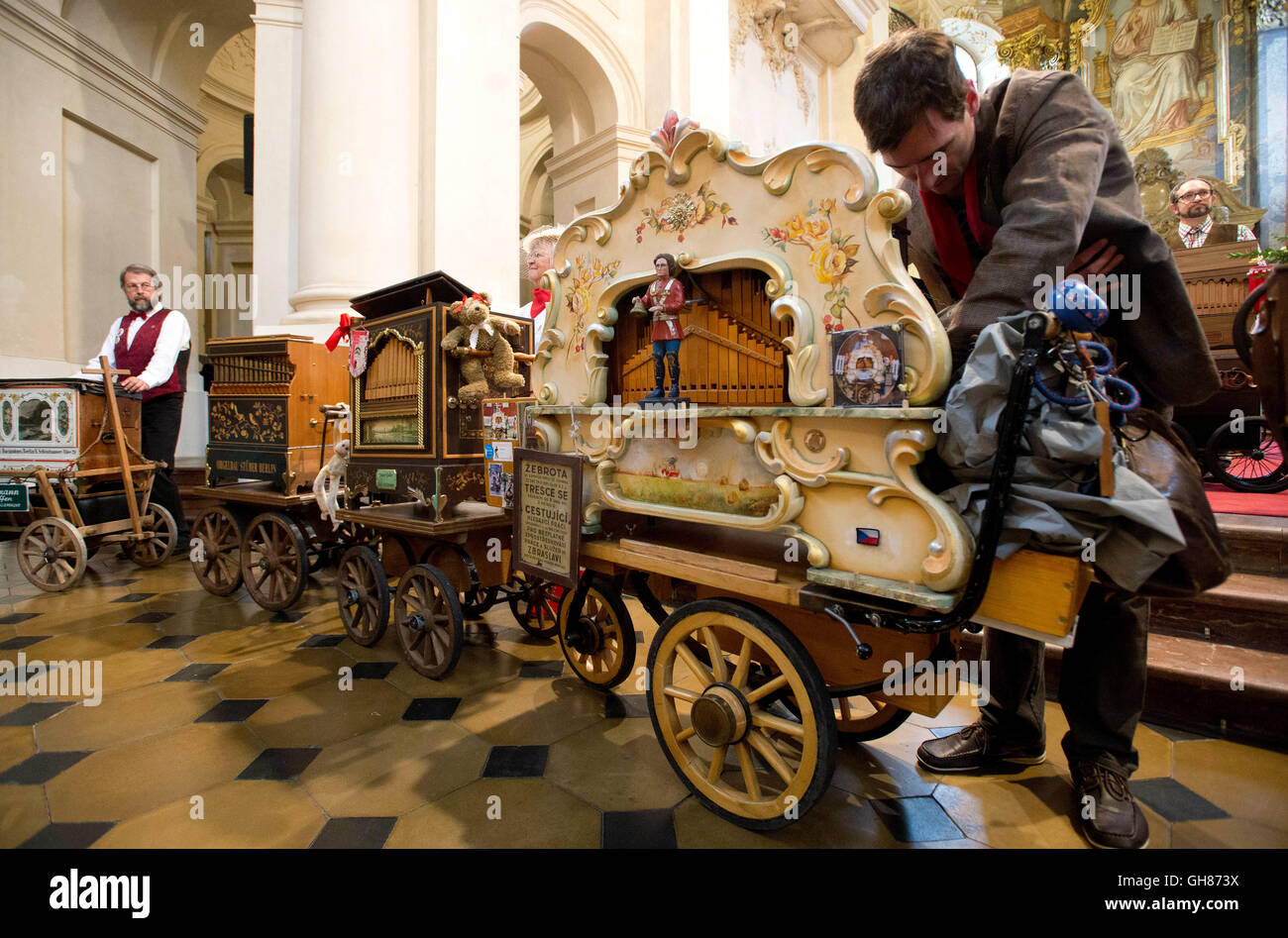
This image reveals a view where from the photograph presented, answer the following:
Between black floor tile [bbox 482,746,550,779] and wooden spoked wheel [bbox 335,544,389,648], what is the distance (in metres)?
1.11

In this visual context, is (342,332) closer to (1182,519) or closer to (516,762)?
(516,762)

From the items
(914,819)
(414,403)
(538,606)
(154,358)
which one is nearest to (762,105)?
(154,358)

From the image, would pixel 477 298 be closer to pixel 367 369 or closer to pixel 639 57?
pixel 367 369

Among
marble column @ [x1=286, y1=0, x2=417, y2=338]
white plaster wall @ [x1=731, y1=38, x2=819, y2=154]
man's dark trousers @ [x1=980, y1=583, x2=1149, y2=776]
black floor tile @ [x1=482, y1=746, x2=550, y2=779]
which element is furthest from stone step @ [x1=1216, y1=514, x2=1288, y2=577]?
white plaster wall @ [x1=731, y1=38, x2=819, y2=154]

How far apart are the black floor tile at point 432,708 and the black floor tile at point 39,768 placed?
105 centimetres

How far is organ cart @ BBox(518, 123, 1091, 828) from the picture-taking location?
1.30 metres

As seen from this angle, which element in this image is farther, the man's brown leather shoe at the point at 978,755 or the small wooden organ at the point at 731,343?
the man's brown leather shoe at the point at 978,755

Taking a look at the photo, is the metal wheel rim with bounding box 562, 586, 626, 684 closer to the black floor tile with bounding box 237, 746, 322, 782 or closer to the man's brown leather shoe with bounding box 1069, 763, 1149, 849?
the black floor tile with bounding box 237, 746, 322, 782

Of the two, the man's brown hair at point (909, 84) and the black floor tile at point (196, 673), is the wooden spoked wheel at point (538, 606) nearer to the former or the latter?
the black floor tile at point (196, 673)

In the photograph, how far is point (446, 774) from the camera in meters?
1.93

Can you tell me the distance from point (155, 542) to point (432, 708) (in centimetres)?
370

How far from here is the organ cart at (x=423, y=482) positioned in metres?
2.63

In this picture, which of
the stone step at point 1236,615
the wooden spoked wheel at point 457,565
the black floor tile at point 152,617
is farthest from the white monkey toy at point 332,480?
the stone step at point 1236,615

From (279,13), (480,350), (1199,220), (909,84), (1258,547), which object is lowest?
(1258,547)
